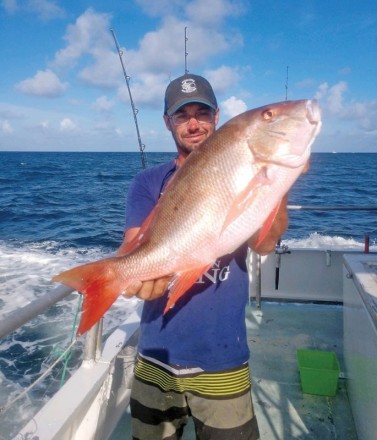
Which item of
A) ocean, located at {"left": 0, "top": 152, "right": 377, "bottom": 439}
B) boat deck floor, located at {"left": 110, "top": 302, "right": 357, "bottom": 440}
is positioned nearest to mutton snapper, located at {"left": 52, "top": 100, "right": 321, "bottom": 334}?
ocean, located at {"left": 0, "top": 152, "right": 377, "bottom": 439}

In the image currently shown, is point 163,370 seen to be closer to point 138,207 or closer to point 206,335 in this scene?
point 206,335

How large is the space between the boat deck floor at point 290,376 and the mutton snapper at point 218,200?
6.25ft

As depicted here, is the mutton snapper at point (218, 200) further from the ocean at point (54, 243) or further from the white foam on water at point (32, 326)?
the white foam on water at point (32, 326)

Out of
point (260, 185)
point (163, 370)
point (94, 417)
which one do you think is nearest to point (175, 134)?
point (260, 185)

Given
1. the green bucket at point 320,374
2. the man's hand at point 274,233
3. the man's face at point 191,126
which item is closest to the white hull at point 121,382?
the green bucket at point 320,374

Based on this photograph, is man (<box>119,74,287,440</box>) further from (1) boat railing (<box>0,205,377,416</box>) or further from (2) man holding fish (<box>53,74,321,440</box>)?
(1) boat railing (<box>0,205,377,416</box>)

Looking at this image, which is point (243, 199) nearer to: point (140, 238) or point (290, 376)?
point (140, 238)

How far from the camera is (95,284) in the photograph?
180cm

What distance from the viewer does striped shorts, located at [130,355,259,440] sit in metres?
1.99

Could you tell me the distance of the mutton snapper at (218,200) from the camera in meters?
1.69

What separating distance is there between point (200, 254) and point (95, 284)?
53cm

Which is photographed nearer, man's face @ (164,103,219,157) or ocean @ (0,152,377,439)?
man's face @ (164,103,219,157)

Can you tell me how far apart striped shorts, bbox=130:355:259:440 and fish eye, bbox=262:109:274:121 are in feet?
4.42

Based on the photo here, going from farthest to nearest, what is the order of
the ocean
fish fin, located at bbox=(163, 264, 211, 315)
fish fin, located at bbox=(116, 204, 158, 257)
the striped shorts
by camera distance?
the ocean
the striped shorts
fish fin, located at bbox=(116, 204, 158, 257)
fish fin, located at bbox=(163, 264, 211, 315)
